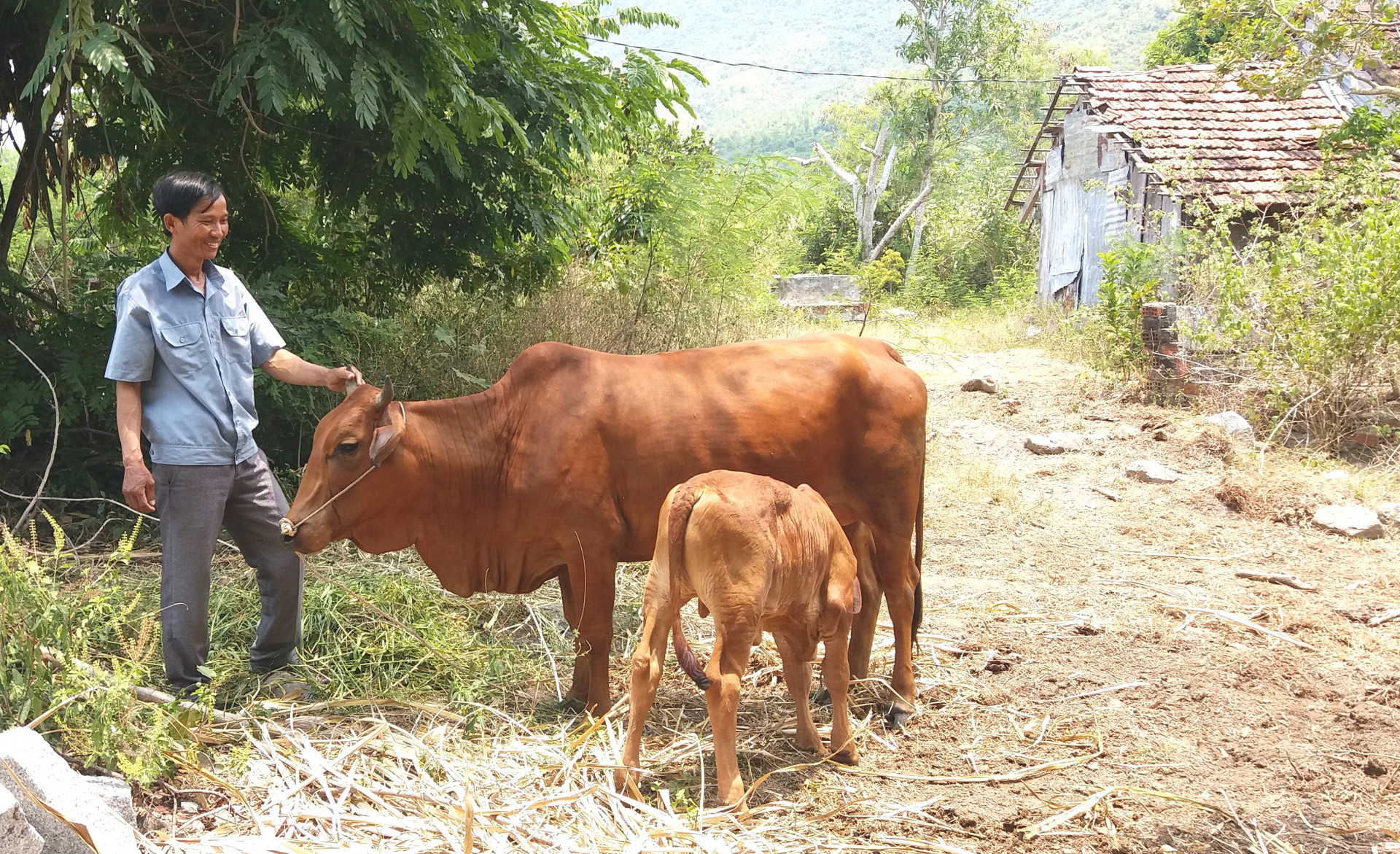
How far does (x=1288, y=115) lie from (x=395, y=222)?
46.4 feet

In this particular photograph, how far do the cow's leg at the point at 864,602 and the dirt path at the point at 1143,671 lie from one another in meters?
0.37

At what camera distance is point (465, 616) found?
542cm

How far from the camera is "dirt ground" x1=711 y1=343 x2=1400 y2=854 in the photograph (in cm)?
375

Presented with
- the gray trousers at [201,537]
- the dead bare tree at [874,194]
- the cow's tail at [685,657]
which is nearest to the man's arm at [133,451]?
the gray trousers at [201,537]

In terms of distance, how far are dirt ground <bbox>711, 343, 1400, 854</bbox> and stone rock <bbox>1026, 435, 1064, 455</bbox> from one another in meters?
0.63

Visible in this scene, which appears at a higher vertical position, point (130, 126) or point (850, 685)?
point (130, 126)

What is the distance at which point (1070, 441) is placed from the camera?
1012 cm

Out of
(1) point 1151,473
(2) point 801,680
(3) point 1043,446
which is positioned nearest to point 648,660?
(2) point 801,680

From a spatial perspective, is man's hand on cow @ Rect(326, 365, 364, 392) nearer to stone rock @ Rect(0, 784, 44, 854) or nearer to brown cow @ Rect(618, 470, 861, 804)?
brown cow @ Rect(618, 470, 861, 804)

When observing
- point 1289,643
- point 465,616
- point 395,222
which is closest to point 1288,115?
point 1289,643

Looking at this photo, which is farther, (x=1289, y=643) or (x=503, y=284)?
(x=503, y=284)

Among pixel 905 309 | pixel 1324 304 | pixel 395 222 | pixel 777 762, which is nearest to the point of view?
pixel 777 762

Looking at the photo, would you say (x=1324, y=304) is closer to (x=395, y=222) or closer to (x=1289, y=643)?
(x=1289, y=643)

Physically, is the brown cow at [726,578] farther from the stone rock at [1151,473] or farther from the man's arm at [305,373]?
the stone rock at [1151,473]
